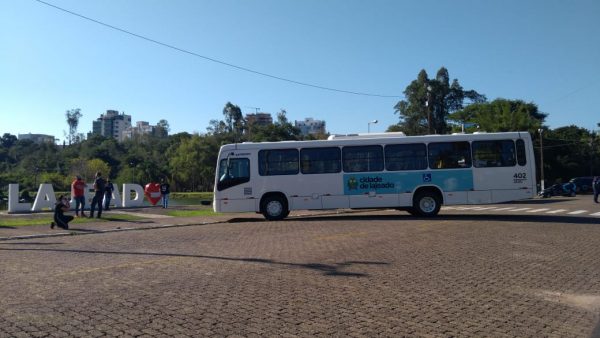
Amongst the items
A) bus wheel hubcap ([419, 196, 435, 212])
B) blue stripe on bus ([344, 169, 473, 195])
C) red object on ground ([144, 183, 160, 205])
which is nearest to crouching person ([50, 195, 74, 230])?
blue stripe on bus ([344, 169, 473, 195])

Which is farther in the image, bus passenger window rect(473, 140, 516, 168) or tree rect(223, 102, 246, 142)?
tree rect(223, 102, 246, 142)

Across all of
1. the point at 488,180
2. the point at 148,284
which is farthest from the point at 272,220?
the point at 148,284

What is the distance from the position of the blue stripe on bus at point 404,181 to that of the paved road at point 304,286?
21.6ft

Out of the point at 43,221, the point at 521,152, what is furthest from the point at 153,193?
the point at 521,152

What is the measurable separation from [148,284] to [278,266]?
8.16ft

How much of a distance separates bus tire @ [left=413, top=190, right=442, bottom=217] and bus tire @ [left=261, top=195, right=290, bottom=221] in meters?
5.45

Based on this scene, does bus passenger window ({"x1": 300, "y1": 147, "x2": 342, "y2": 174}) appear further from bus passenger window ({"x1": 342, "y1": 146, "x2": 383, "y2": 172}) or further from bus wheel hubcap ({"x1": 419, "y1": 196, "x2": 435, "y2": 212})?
bus wheel hubcap ({"x1": 419, "y1": 196, "x2": 435, "y2": 212})

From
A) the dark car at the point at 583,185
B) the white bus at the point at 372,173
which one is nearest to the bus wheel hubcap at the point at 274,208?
the white bus at the point at 372,173

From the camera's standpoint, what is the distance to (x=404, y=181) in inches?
782

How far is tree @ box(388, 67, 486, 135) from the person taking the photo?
72.6 m

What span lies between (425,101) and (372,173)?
177 ft

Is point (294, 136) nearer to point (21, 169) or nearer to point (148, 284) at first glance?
point (21, 169)

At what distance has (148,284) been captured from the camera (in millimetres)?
7430

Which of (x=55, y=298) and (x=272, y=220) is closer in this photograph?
(x=55, y=298)
